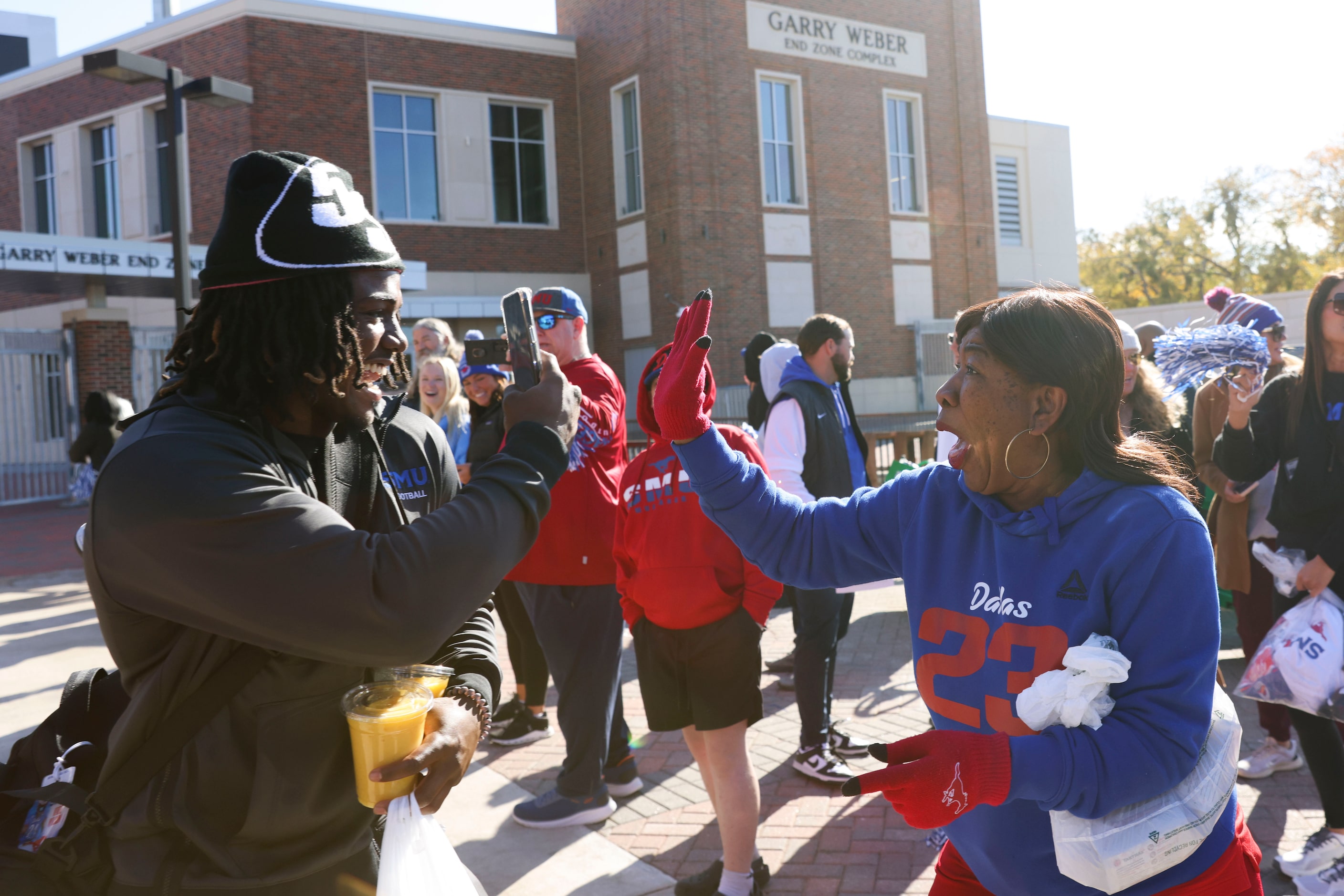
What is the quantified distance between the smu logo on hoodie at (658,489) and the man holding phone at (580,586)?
682 millimetres

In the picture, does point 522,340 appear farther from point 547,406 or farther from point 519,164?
point 519,164

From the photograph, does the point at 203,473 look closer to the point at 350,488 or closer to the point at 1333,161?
the point at 350,488

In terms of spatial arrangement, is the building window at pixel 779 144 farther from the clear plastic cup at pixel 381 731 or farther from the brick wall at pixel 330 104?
the clear plastic cup at pixel 381 731

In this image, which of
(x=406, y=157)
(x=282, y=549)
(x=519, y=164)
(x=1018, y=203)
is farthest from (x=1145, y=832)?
(x=1018, y=203)

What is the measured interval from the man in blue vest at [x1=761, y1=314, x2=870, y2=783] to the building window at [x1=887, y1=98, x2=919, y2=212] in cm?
2243

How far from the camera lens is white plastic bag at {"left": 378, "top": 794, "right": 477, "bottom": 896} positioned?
1.54m

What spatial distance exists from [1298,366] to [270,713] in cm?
422

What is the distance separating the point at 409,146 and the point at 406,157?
10.9 inches

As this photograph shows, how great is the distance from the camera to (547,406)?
1.61 m

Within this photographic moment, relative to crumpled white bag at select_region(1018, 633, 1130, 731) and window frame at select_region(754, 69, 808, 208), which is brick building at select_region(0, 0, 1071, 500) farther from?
crumpled white bag at select_region(1018, 633, 1130, 731)

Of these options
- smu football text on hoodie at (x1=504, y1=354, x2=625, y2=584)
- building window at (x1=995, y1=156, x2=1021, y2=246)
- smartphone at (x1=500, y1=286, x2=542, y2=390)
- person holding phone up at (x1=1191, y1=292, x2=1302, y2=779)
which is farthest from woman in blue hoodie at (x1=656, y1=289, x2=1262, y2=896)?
building window at (x1=995, y1=156, x2=1021, y2=246)

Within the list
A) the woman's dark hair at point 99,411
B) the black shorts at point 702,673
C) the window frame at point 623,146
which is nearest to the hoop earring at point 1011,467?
the black shorts at point 702,673

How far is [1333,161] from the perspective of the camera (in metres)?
Answer: 38.4

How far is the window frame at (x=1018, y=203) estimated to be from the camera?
30.7 m
